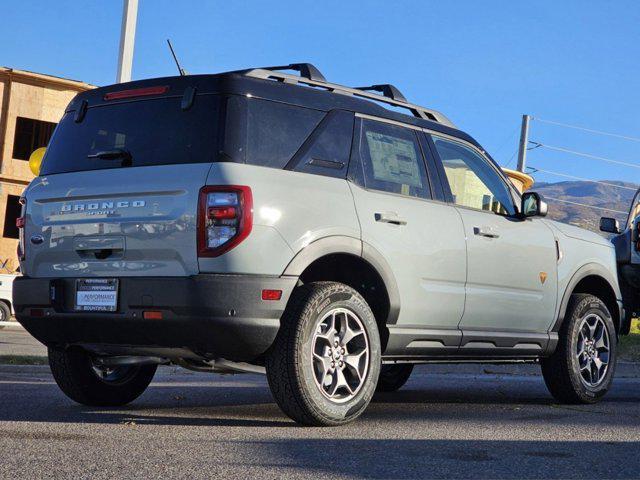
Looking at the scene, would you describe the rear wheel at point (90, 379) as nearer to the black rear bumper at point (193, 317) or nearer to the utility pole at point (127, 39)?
the black rear bumper at point (193, 317)

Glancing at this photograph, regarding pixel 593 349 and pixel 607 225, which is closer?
pixel 593 349

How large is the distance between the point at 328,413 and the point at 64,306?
66.4 inches

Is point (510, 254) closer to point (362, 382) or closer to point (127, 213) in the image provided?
point (362, 382)

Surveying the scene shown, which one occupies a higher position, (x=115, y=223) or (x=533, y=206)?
(x=533, y=206)

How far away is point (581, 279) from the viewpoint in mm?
8570

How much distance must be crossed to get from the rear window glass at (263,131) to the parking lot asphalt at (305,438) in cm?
156

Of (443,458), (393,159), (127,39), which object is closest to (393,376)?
(393,159)

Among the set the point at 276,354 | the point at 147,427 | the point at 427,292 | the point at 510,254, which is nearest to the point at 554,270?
the point at 510,254

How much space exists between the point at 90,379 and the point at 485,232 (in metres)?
2.92

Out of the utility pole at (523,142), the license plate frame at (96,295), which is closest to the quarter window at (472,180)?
the license plate frame at (96,295)

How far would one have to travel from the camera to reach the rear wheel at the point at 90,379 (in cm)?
704

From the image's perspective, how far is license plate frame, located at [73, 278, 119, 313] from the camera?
6.00 m

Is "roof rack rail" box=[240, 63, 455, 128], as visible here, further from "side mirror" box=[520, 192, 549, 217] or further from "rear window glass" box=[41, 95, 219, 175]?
"side mirror" box=[520, 192, 549, 217]

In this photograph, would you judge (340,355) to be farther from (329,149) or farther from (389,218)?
(329,149)
